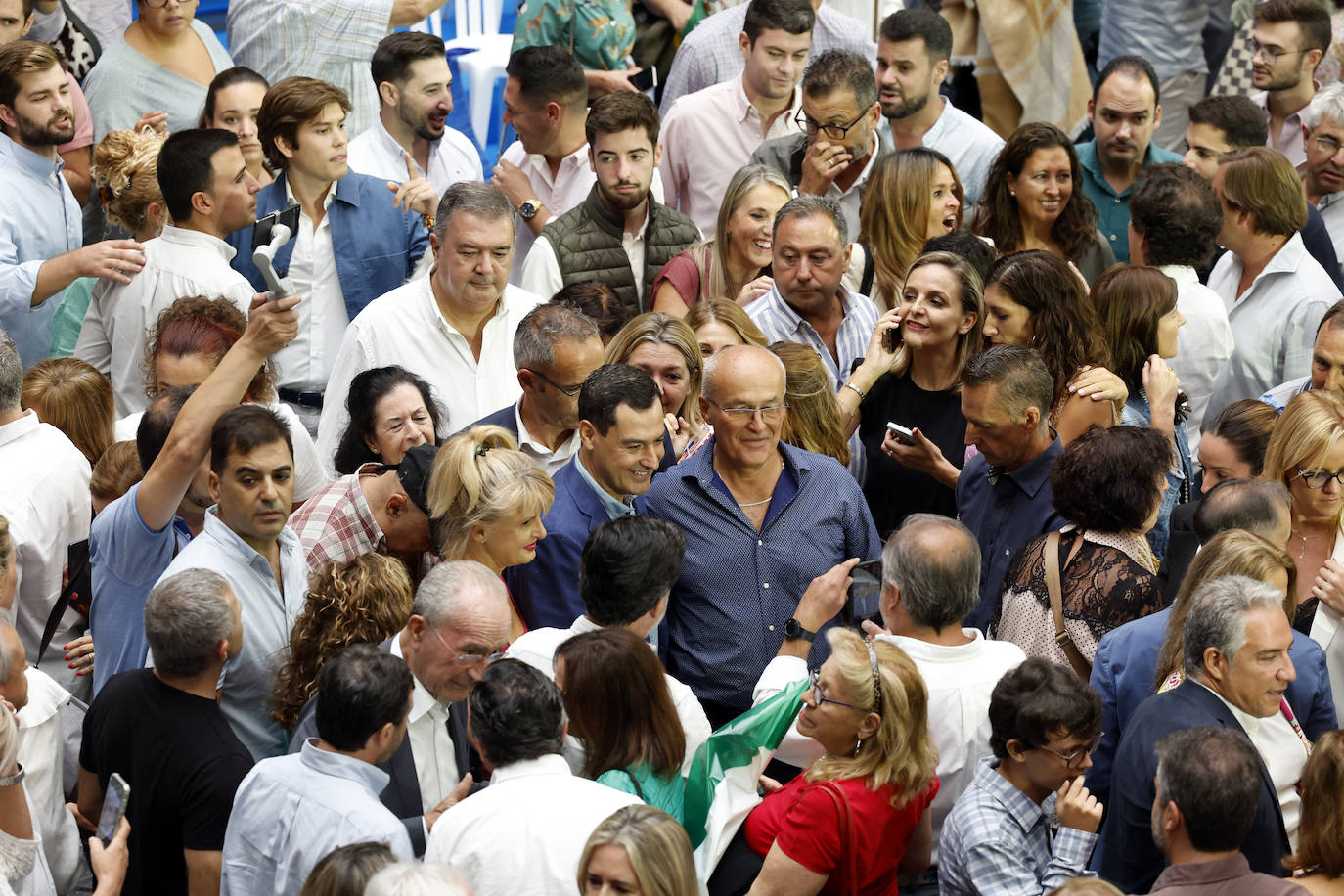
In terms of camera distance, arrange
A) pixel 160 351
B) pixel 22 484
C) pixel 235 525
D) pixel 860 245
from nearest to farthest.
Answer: pixel 235 525
pixel 22 484
pixel 160 351
pixel 860 245

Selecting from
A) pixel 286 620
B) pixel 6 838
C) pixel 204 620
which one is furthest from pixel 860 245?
pixel 6 838

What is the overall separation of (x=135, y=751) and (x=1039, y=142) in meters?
4.45

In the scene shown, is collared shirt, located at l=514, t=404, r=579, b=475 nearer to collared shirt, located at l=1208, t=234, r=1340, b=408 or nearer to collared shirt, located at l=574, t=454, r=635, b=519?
collared shirt, located at l=574, t=454, r=635, b=519

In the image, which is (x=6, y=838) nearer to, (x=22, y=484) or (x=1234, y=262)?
(x=22, y=484)

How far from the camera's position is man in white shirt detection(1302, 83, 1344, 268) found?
739cm

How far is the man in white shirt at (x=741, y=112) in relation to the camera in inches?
300

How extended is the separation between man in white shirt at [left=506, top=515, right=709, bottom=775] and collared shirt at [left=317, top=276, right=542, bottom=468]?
5.54ft

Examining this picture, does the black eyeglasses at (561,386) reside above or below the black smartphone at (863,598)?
above

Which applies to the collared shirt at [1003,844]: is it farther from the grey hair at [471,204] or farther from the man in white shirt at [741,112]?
the man in white shirt at [741,112]

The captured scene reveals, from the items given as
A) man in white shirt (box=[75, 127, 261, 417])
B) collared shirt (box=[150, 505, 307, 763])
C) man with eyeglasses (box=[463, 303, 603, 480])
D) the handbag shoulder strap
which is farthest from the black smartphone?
man in white shirt (box=[75, 127, 261, 417])

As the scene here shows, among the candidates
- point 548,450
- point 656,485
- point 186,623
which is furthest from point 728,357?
point 186,623

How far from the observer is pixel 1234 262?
698cm

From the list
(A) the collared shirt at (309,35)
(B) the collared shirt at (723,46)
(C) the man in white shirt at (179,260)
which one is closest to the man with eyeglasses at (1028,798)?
(C) the man in white shirt at (179,260)

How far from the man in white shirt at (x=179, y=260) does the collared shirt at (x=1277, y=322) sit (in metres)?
4.02
